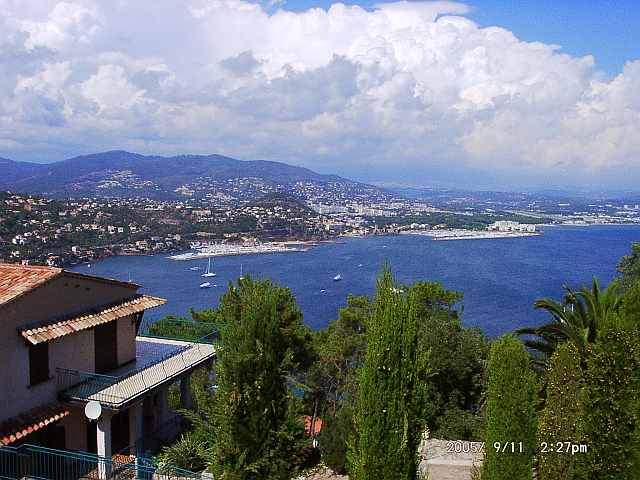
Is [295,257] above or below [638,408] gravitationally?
below

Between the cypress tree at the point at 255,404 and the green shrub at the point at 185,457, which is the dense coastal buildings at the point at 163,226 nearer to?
the green shrub at the point at 185,457

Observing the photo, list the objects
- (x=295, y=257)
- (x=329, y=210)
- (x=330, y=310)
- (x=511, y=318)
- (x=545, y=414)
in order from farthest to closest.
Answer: (x=329, y=210), (x=295, y=257), (x=330, y=310), (x=511, y=318), (x=545, y=414)

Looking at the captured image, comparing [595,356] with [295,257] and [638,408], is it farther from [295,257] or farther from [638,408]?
[295,257]

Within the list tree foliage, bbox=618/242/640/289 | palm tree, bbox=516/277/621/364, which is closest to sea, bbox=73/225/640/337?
tree foliage, bbox=618/242/640/289

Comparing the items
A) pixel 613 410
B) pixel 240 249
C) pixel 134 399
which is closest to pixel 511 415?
pixel 613 410

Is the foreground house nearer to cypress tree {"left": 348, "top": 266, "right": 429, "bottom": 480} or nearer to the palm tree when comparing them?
cypress tree {"left": 348, "top": 266, "right": 429, "bottom": 480}

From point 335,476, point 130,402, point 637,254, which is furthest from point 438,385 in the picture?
point 637,254

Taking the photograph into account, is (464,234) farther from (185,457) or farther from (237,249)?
(185,457)
